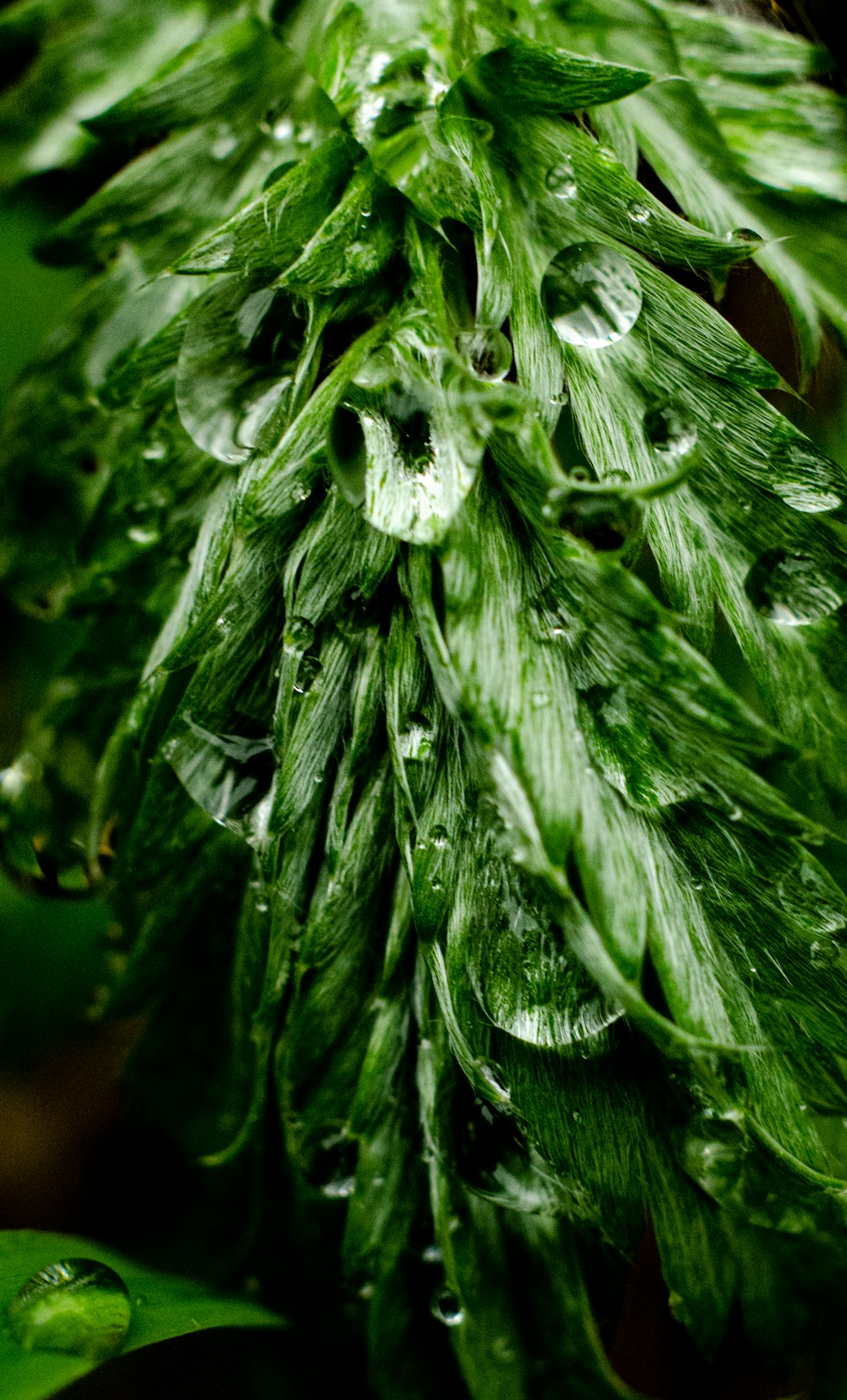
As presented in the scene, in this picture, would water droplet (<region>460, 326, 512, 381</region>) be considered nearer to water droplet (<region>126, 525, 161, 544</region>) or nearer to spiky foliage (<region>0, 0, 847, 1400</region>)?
spiky foliage (<region>0, 0, 847, 1400</region>)

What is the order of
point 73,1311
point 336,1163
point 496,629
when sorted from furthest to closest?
1. point 336,1163
2. point 73,1311
3. point 496,629

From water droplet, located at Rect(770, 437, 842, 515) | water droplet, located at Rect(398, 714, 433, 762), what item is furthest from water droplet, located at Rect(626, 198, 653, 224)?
water droplet, located at Rect(398, 714, 433, 762)

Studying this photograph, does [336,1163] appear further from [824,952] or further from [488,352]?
[488,352]

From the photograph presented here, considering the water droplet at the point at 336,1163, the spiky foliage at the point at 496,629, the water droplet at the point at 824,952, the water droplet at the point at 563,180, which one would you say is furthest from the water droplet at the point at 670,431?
the water droplet at the point at 336,1163

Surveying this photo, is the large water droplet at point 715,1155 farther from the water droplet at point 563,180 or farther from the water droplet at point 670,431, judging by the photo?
the water droplet at point 563,180

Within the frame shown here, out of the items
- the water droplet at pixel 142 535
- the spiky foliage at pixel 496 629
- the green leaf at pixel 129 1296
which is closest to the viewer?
the spiky foliage at pixel 496 629

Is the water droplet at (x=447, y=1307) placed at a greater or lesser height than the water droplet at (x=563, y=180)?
lesser

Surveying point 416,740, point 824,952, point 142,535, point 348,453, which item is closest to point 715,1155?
point 824,952
